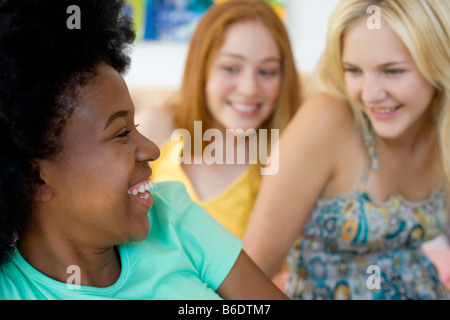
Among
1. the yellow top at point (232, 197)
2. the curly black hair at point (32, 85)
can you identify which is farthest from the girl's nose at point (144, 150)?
the yellow top at point (232, 197)

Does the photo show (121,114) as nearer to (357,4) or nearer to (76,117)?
(76,117)

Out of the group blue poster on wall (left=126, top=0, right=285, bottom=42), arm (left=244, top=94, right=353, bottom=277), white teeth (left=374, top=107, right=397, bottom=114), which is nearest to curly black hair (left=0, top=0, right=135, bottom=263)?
arm (left=244, top=94, right=353, bottom=277)

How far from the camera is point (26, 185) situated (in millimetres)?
708

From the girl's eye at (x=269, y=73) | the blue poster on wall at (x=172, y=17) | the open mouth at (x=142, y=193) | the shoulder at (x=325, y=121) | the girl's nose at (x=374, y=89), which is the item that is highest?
the blue poster on wall at (x=172, y=17)

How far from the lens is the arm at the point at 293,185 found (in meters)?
1.20

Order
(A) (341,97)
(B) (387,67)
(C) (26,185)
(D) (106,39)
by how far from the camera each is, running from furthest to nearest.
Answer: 1. (A) (341,97)
2. (B) (387,67)
3. (D) (106,39)
4. (C) (26,185)

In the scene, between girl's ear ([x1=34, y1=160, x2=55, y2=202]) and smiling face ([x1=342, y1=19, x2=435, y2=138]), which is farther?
smiling face ([x1=342, y1=19, x2=435, y2=138])

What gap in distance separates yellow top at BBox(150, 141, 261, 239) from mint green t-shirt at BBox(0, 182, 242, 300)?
0.71m

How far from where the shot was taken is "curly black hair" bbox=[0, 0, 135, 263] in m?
0.65

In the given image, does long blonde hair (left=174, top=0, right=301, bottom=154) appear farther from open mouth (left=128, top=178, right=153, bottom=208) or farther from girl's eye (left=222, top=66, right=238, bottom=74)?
open mouth (left=128, top=178, right=153, bottom=208)

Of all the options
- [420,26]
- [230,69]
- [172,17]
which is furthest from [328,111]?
[172,17]

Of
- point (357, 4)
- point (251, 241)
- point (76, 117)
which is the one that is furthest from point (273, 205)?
point (76, 117)

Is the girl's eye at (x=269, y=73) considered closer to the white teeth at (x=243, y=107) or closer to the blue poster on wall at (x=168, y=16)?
the white teeth at (x=243, y=107)
